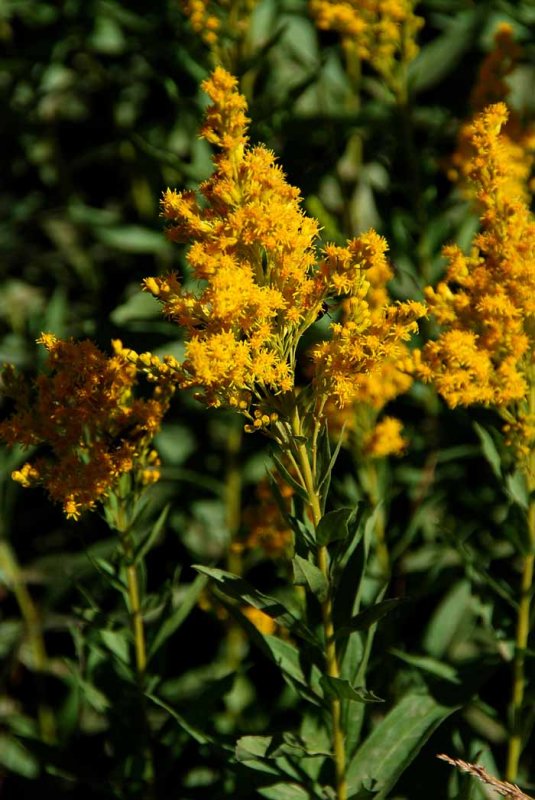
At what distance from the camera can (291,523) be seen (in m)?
1.87

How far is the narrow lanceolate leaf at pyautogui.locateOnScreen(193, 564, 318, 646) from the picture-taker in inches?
72.5

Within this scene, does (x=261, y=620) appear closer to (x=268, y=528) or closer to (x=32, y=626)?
(x=268, y=528)

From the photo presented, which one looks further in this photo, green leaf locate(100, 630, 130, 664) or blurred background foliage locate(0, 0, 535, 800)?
blurred background foliage locate(0, 0, 535, 800)

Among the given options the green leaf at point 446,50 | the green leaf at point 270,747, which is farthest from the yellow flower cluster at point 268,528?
the green leaf at point 446,50

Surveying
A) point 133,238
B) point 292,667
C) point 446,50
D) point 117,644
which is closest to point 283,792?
point 292,667

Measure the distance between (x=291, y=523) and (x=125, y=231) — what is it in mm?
1945

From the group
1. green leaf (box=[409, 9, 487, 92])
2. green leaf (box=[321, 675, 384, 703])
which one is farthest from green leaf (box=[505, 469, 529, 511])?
green leaf (box=[409, 9, 487, 92])

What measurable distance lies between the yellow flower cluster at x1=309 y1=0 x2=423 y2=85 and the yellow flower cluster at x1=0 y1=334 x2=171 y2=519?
1.55 meters

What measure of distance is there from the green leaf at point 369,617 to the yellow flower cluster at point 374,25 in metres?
1.92

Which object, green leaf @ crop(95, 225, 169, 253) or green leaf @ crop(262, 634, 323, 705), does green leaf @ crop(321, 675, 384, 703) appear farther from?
green leaf @ crop(95, 225, 169, 253)

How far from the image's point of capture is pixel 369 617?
1850 mm

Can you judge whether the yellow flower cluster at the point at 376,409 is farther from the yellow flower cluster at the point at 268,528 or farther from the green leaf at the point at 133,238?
the green leaf at the point at 133,238

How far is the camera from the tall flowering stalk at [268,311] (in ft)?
5.67

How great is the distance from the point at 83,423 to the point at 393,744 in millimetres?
1055
